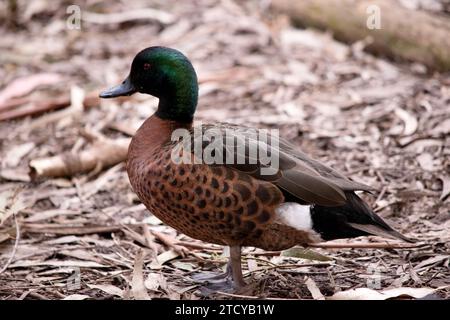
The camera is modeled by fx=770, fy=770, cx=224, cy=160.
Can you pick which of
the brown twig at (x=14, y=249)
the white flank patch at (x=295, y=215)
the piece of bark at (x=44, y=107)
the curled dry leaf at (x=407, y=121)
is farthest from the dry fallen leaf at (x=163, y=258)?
the piece of bark at (x=44, y=107)

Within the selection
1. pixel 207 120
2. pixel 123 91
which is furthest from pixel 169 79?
pixel 207 120

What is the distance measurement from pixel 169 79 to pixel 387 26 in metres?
3.38

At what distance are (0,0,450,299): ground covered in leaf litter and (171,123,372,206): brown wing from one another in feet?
1.52

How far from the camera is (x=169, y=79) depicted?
12.6ft

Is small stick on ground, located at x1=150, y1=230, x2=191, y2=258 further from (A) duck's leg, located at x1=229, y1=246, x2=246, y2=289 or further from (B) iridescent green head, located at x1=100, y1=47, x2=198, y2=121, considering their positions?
(B) iridescent green head, located at x1=100, y1=47, x2=198, y2=121

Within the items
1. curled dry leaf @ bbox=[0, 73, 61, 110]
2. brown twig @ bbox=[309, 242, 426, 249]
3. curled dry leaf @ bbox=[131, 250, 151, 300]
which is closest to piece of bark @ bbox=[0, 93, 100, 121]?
curled dry leaf @ bbox=[0, 73, 61, 110]

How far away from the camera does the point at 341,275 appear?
12.6 ft

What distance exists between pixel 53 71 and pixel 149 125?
10.9 feet

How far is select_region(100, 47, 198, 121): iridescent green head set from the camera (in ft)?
12.5

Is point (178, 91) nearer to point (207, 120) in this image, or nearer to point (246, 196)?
point (246, 196)

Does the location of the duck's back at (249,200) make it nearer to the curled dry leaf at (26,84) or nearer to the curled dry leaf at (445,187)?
the curled dry leaf at (445,187)

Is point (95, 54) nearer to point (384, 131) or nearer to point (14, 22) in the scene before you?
point (14, 22)
